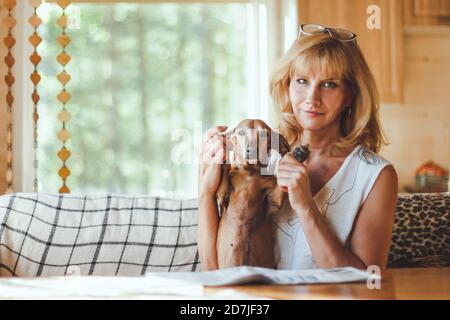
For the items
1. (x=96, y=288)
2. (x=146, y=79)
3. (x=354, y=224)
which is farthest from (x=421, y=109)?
(x=96, y=288)

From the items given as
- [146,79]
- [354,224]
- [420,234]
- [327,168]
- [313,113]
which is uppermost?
[146,79]

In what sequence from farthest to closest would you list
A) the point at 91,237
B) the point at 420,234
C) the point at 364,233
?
1. the point at 420,234
2. the point at 91,237
3. the point at 364,233

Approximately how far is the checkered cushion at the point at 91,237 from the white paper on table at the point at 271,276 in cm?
34

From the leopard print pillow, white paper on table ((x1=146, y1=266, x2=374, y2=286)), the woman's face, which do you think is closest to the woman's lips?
the woman's face

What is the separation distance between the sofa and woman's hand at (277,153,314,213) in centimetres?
40

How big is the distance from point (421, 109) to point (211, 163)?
1.51 metres

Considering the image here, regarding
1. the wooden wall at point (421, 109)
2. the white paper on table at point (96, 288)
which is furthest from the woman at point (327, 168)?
the wooden wall at point (421, 109)

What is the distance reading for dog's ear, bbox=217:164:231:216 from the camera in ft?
5.23

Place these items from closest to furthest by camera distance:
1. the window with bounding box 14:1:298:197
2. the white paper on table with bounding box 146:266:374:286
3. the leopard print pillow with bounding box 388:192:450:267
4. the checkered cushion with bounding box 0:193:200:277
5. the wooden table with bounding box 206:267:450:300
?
1. the wooden table with bounding box 206:267:450:300
2. the white paper on table with bounding box 146:266:374:286
3. the checkered cushion with bounding box 0:193:200:277
4. the leopard print pillow with bounding box 388:192:450:267
5. the window with bounding box 14:1:298:197

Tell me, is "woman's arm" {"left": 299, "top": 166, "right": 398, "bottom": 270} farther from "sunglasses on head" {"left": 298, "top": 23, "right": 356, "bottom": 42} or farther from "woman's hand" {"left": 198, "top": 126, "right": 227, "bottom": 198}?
"sunglasses on head" {"left": 298, "top": 23, "right": 356, "bottom": 42}

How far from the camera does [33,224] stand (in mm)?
1832

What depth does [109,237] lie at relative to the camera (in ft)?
6.04

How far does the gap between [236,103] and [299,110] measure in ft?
2.98

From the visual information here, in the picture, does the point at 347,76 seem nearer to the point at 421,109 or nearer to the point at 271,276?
the point at 271,276
